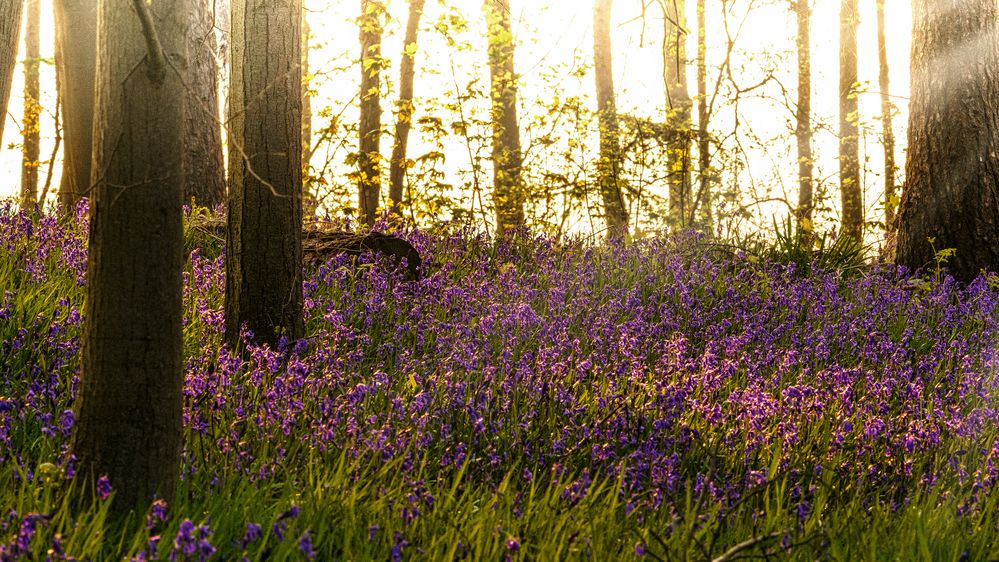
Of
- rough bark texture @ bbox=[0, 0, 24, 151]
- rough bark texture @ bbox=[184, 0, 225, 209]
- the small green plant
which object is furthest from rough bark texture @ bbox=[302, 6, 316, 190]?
the small green plant

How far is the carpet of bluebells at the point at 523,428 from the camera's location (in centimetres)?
259

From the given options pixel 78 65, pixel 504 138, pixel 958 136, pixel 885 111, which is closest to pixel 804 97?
pixel 885 111

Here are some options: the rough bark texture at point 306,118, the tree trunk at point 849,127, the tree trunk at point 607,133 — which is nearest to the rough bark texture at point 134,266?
the rough bark texture at point 306,118

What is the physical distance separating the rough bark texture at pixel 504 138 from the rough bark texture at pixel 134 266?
780 centimetres

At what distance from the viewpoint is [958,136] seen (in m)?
8.20

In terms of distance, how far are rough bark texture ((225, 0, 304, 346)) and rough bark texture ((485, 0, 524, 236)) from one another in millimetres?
5704

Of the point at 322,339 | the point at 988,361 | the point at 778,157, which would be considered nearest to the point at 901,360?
the point at 988,361

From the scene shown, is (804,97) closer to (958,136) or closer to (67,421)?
(958,136)

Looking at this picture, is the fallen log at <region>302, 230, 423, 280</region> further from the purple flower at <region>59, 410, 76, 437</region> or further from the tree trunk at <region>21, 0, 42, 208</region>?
the tree trunk at <region>21, 0, 42, 208</region>

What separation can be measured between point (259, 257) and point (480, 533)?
2.63m

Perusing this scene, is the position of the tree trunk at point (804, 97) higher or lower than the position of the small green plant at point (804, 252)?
higher

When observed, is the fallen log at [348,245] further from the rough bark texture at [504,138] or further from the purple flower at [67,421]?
the purple flower at [67,421]

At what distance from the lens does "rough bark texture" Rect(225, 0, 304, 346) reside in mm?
4570

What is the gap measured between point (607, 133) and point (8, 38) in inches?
294
